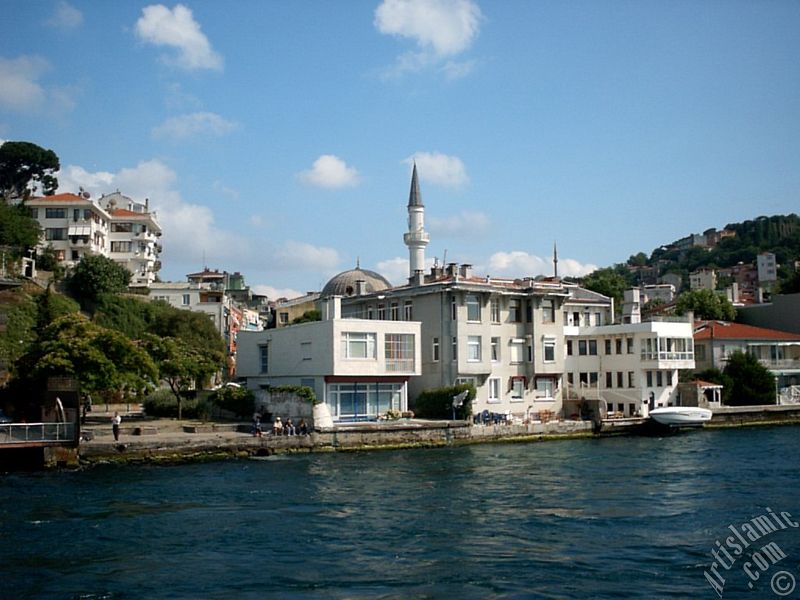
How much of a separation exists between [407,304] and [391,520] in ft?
102

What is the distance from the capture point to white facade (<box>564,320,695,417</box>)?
55281 mm

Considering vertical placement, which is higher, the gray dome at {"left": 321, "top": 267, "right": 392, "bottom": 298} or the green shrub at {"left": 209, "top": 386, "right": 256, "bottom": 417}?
the gray dome at {"left": 321, "top": 267, "right": 392, "bottom": 298}

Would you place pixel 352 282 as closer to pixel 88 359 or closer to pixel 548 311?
pixel 548 311

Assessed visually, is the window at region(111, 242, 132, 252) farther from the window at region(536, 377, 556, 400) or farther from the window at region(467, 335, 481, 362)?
the window at region(536, 377, 556, 400)

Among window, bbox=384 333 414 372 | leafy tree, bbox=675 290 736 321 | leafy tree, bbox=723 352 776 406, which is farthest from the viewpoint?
leafy tree, bbox=675 290 736 321

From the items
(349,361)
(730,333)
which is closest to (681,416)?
(730,333)

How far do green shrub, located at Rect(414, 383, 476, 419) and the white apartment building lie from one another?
1.18 meters

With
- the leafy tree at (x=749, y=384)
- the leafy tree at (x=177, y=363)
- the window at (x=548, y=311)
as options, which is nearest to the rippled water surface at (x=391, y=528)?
the leafy tree at (x=177, y=363)

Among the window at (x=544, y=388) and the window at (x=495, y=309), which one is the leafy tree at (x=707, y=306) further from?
the window at (x=495, y=309)

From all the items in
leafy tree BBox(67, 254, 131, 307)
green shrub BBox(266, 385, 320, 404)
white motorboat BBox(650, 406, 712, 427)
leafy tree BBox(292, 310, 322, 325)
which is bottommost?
white motorboat BBox(650, 406, 712, 427)

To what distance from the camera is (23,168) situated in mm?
82938

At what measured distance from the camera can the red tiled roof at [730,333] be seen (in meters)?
62.2

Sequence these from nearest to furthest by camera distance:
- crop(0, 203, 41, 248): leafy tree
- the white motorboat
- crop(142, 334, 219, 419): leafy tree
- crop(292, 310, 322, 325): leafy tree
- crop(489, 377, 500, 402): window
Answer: crop(142, 334, 219, 419): leafy tree
the white motorboat
crop(489, 377, 500, 402): window
crop(0, 203, 41, 248): leafy tree
crop(292, 310, 322, 325): leafy tree

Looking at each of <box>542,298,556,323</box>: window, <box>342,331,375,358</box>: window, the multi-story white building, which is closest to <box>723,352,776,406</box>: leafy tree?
<box>542,298,556,323</box>: window
